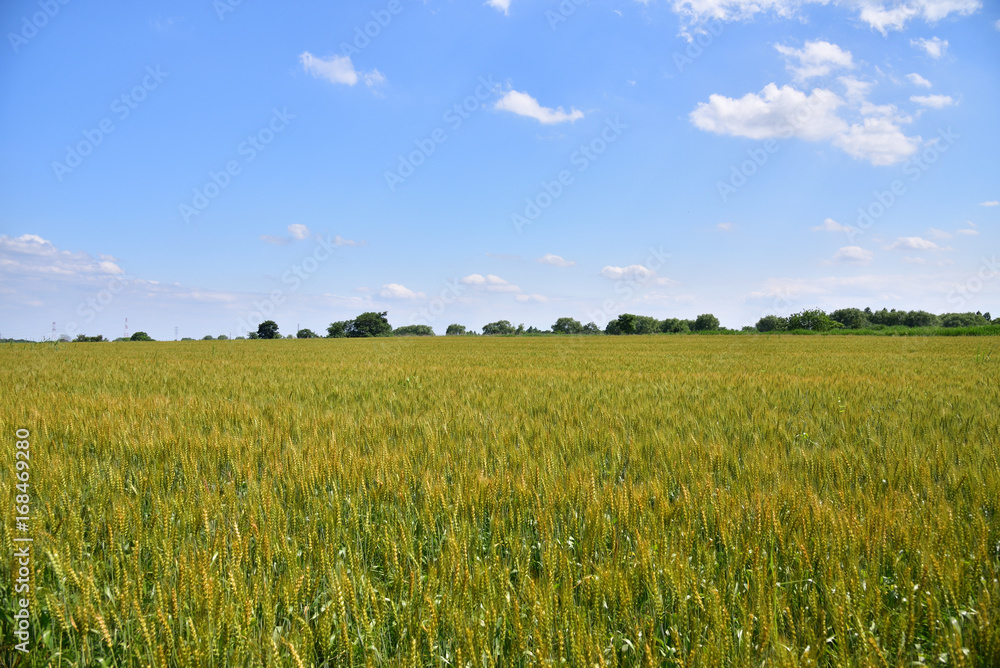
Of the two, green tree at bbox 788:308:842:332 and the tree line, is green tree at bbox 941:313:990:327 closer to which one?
the tree line

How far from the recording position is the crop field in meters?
1.50

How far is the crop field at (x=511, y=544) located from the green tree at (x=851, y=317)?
9844 cm

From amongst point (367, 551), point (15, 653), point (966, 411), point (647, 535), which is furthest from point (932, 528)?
point (966, 411)

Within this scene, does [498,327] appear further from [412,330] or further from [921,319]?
[921,319]

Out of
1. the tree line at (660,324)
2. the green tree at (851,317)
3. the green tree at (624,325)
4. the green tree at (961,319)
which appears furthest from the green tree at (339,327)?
the green tree at (961,319)

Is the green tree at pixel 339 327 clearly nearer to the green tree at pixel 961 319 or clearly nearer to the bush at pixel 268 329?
the bush at pixel 268 329

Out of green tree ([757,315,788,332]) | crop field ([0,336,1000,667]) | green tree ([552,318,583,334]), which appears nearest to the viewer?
crop field ([0,336,1000,667])

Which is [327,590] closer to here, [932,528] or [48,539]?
[48,539]

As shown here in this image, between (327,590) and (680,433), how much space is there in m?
3.20

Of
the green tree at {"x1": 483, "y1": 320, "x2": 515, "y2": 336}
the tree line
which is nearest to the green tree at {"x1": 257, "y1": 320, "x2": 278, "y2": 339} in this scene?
the tree line

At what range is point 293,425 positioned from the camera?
450cm

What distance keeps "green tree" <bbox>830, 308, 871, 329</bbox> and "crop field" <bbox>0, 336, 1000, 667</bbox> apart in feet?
323

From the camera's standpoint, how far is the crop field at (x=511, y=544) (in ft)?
4.93

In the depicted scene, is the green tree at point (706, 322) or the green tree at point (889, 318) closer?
the green tree at point (889, 318)
